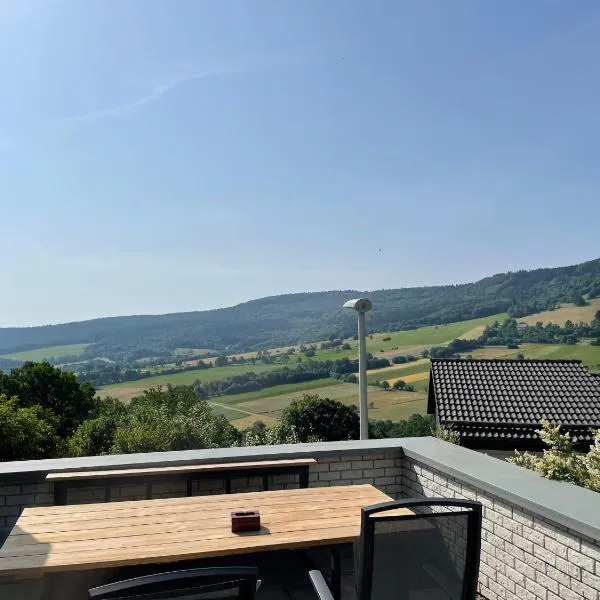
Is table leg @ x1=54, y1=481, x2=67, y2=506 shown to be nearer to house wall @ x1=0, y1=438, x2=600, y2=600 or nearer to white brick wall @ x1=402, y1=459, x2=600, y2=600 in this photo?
house wall @ x1=0, y1=438, x2=600, y2=600

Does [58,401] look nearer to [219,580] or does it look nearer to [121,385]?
[121,385]

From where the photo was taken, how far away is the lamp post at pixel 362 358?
21.1ft

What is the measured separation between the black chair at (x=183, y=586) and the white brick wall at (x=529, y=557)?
1.92 m

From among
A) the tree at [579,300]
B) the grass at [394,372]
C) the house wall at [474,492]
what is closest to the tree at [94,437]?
the grass at [394,372]

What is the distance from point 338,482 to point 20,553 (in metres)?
2.53

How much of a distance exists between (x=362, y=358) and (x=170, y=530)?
13.9ft

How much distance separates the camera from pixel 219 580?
4.61 ft

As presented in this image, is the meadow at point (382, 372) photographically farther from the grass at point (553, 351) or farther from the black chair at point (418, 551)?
the black chair at point (418, 551)

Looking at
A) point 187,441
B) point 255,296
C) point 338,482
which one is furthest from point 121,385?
point 338,482

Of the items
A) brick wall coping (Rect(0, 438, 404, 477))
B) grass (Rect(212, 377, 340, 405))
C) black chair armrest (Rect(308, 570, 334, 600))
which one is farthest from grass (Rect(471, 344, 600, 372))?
black chair armrest (Rect(308, 570, 334, 600))

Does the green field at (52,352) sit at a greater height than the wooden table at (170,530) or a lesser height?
lesser

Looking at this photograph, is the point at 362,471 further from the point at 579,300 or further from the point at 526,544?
the point at 579,300

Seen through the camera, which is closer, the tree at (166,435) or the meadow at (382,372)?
the tree at (166,435)

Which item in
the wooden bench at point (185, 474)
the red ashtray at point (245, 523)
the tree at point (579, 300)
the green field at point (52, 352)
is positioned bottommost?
the green field at point (52, 352)
